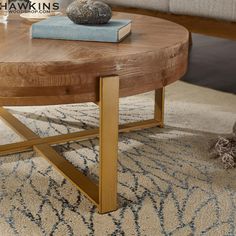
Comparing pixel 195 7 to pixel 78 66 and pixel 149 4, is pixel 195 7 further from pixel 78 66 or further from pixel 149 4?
pixel 78 66

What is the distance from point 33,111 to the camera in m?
1.97

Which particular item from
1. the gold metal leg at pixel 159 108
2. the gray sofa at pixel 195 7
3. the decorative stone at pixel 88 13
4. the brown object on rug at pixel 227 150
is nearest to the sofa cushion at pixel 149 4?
the gray sofa at pixel 195 7

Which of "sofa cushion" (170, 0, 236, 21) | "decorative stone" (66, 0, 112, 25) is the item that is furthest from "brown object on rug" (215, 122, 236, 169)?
"sofa cushion" (170, 0, 236, 21)

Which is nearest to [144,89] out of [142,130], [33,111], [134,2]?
[142,130]

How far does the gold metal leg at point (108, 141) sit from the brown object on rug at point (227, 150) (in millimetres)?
440

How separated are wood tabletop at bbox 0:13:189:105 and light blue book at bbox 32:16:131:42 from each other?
0.07 feet

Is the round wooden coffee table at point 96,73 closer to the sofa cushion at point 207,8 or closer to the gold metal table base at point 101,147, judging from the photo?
the gold metal table base at point 101,147

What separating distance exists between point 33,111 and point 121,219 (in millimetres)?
889

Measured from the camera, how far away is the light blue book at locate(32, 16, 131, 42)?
123cm

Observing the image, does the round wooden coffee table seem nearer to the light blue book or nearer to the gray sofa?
the light blue book

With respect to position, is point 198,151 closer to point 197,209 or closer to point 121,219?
point 197,209

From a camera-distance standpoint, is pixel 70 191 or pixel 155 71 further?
pixel 70 191

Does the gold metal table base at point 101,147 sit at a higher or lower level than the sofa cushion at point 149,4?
lower

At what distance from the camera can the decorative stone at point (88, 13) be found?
1277 mm
